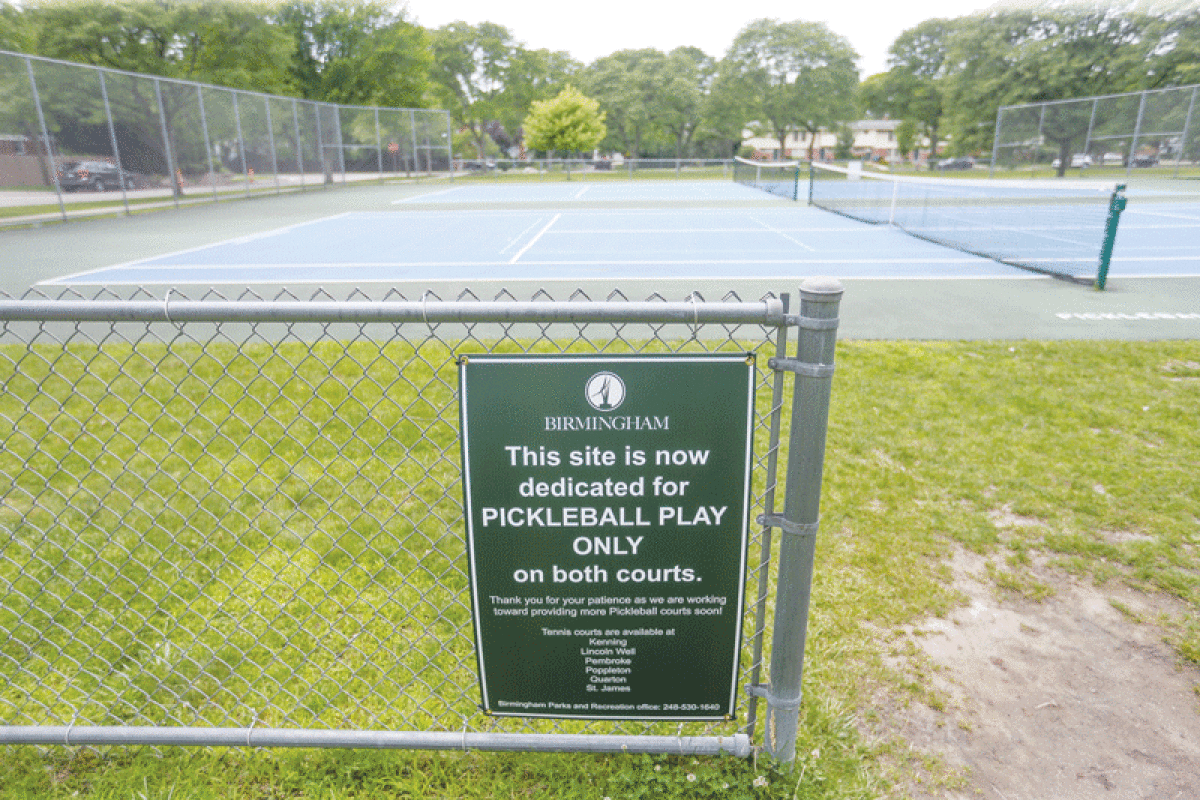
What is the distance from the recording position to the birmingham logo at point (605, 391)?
6.22ft

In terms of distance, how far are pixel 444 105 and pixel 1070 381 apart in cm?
7738

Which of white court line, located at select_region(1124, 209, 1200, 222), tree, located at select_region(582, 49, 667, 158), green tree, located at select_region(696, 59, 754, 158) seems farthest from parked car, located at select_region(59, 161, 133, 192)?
green tree, located at select_region(696, 59, 754, 158)

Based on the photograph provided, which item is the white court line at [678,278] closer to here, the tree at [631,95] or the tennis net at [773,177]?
the tennis net at [773,177]

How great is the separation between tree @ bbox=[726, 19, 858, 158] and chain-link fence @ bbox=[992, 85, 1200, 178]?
104ft

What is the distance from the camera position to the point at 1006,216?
18.7 meters

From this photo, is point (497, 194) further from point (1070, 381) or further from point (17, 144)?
point (1070, 381)

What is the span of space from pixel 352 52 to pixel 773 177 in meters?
36.5

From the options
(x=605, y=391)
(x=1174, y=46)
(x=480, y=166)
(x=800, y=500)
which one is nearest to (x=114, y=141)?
(x=605, y=391)

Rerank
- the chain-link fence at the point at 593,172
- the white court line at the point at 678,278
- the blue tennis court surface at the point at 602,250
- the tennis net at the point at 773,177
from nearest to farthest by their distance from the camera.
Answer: the white court line at the point at 678,278
the blue tennis court surface at the point at 602,250
the tennis net at the point at 773,177
the chain-link fence at the point at 593,172

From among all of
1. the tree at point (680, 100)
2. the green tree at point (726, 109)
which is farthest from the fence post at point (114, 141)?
the green tree at point (726, 109)

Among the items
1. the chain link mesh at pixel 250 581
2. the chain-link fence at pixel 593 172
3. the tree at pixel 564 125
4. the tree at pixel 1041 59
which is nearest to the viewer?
the chain link mesh at pixel 250 581

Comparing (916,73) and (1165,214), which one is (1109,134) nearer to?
(1165,214)

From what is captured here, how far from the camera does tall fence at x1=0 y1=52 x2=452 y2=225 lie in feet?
59.6

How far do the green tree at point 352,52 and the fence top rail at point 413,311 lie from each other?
57.5m
